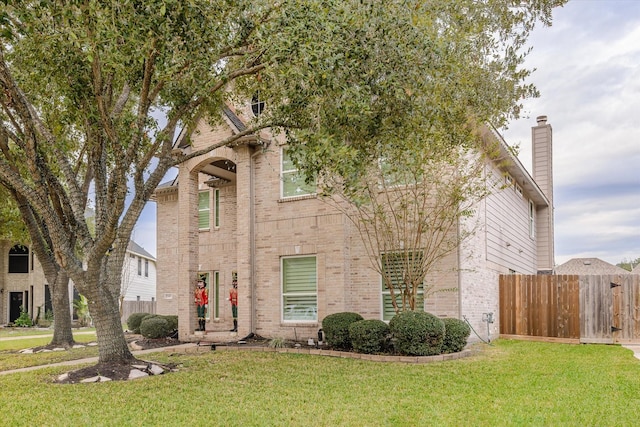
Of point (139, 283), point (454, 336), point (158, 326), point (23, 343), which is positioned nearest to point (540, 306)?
point (454, 336)

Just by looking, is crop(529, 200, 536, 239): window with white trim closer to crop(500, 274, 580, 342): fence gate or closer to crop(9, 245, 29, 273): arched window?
crop(500, 274, 580, 342): fence gate

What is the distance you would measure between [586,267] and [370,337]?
1400 inches

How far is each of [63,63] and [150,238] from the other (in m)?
29.6

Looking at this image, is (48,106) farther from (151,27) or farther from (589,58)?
(589,58)

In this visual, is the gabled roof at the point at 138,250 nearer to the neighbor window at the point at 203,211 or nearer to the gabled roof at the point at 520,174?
the neighbor window at the point at 203,211

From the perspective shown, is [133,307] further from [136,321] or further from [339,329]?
[339,329]

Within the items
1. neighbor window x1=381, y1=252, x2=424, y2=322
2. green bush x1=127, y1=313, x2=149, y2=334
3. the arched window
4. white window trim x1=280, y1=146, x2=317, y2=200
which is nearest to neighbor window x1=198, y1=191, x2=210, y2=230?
green bush x1=127, y1=313, x2=149, y2=334

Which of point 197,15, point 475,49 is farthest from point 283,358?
point 475,49

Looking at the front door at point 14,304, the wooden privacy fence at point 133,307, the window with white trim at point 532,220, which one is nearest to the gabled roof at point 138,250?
the wooden privacy fence at point 133,307

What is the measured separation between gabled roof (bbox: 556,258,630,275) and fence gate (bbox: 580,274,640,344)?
26.7 m

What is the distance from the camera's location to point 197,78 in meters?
9.59

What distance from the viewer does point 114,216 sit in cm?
948

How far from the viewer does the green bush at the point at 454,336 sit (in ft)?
38.7

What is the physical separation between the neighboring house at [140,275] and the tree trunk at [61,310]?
62.7 feet
